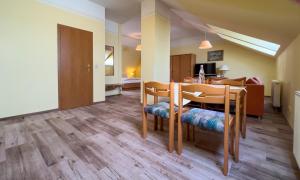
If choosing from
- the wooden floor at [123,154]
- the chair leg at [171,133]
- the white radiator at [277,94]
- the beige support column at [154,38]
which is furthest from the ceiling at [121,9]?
the white radiator at [277,94]

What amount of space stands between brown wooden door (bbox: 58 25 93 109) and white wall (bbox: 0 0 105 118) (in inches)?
4.9

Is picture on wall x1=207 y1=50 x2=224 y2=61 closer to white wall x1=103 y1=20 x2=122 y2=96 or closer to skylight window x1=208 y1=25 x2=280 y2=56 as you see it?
skylight window x1=208 y1=25 x2=280 y2=56

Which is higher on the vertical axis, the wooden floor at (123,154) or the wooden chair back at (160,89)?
the wooden chair back at (160,89)

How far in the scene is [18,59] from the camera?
2682mm

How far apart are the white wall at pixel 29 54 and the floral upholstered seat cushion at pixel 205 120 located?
3069 mm

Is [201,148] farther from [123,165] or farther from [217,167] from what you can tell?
[123,165]

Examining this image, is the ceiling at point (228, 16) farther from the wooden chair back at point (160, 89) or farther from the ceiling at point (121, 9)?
the wooden chair back at point (160, 89)

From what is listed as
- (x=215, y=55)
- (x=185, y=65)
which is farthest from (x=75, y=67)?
(x=215, y=55)

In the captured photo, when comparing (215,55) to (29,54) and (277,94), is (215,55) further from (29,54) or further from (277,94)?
(29,54)

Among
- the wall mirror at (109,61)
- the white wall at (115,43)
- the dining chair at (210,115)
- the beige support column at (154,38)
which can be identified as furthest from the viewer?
the wall mirror at (109,61)

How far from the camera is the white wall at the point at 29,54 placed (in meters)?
2.57

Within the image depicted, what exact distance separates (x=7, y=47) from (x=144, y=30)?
2873 millimetres

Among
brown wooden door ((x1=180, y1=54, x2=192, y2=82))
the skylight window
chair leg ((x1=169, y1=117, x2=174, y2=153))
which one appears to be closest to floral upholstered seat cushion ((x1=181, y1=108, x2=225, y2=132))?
chair leg ((x1=169, y1=117, x2=174, y2=153))

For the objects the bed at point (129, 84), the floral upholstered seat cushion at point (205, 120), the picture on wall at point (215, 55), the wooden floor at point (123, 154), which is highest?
the picture on wall at point (215, 55)
